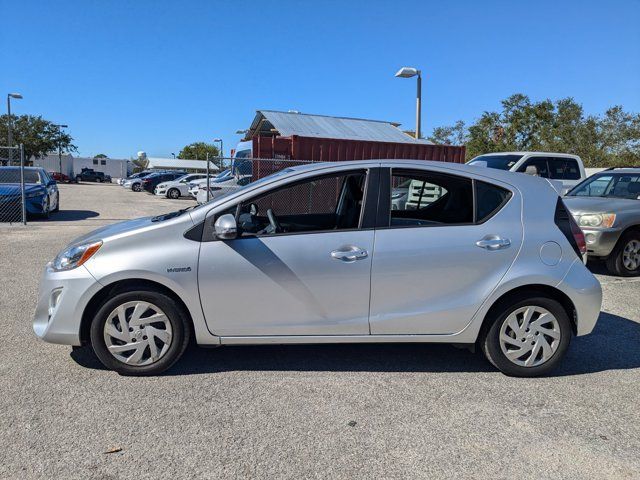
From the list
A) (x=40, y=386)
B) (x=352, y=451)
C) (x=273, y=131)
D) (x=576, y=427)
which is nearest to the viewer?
(x=352, y=451)

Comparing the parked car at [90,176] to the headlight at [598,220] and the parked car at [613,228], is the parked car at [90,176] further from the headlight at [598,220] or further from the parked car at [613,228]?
the headlight at [598,220]

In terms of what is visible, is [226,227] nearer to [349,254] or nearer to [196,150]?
[349,254]

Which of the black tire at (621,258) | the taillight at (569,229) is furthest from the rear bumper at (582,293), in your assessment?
the black tire at (621,258)

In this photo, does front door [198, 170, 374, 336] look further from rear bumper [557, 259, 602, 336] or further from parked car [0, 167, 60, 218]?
parked car [0, 167, 60, 218]

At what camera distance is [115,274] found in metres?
3.66

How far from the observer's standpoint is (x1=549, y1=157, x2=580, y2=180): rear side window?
38.1ft

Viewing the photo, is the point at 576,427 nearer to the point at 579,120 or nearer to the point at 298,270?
the point at 298,270

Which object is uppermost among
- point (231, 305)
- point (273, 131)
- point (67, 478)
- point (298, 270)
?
point (273, 131)

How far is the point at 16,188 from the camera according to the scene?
13.2 metres

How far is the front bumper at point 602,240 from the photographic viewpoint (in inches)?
301

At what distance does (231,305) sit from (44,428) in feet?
4.51

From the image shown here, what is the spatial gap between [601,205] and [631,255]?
88 cm

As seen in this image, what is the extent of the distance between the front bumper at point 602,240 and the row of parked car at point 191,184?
295 inches

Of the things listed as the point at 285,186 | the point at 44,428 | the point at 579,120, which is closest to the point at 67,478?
the point at 44,428
